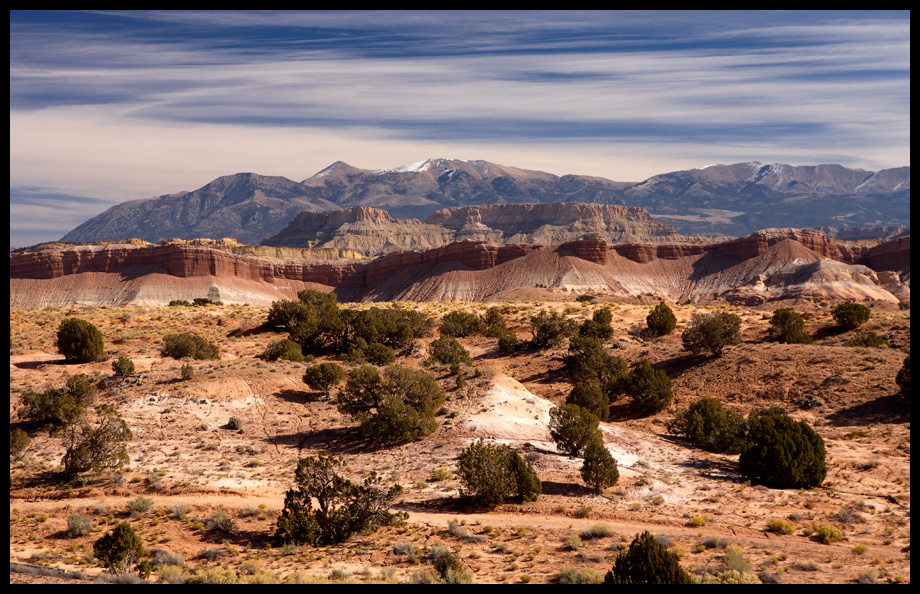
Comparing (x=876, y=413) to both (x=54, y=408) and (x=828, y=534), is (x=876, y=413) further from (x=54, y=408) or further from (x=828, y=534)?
(x=54, y=408)

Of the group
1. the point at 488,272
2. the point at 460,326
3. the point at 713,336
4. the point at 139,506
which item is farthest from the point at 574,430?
the point at 488,272

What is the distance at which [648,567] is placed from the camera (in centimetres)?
1483

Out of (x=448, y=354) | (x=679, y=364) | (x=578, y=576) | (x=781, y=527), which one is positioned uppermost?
(x=448, y=354)

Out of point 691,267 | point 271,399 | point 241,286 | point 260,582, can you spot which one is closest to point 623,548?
point 260,582

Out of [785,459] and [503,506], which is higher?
[785,459]

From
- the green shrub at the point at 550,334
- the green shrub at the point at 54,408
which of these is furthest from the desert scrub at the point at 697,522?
the green shrub at the point at 550,334

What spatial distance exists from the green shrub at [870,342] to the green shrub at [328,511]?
127ft

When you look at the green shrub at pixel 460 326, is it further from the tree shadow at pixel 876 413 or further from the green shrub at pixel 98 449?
the green shrub at pixel 98 449

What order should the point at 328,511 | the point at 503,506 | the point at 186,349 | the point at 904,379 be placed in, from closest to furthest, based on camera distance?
the point at 328,511 → the point at 503,506 → the point at 904,379 → the point at 186,349

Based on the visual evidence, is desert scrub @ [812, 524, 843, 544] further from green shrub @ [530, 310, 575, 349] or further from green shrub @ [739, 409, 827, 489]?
green shrub @ [530, 310, 575, 349]

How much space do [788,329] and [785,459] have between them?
28.0m

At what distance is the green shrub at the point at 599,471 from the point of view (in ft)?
81.3

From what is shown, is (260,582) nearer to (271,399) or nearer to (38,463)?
(38,463)
